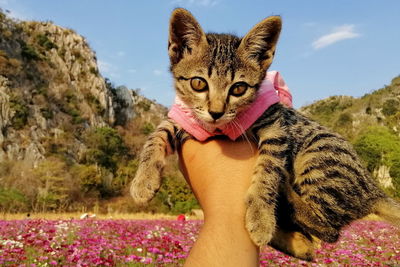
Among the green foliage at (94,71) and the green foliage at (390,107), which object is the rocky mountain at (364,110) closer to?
the green foliage at (390,107)

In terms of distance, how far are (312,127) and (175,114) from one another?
4.39ft

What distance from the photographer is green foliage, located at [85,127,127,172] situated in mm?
44312

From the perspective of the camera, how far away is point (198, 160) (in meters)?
2.66

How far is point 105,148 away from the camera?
151ft

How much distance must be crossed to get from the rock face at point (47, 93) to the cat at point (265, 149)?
124ft

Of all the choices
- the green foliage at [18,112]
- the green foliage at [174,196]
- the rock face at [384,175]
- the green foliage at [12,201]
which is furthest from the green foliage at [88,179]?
the rock face at [384,175]

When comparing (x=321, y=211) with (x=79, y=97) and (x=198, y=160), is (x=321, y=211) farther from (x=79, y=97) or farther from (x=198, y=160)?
(x=79, y=97)

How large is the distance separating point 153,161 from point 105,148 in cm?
4506

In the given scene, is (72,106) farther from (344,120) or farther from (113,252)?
(113,252)

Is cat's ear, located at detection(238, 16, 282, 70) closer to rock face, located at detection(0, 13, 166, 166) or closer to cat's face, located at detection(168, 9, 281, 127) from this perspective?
cat's face, located at detection(168, 9, 281, 127)

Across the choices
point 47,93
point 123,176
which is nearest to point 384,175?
point 123,176

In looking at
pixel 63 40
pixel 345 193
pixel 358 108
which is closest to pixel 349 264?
pixel 345 193

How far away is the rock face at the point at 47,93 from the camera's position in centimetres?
4034

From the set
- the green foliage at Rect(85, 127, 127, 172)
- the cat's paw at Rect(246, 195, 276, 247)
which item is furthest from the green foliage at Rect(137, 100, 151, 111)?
the cat's paw at Rect(246, 195, 276, 247)
